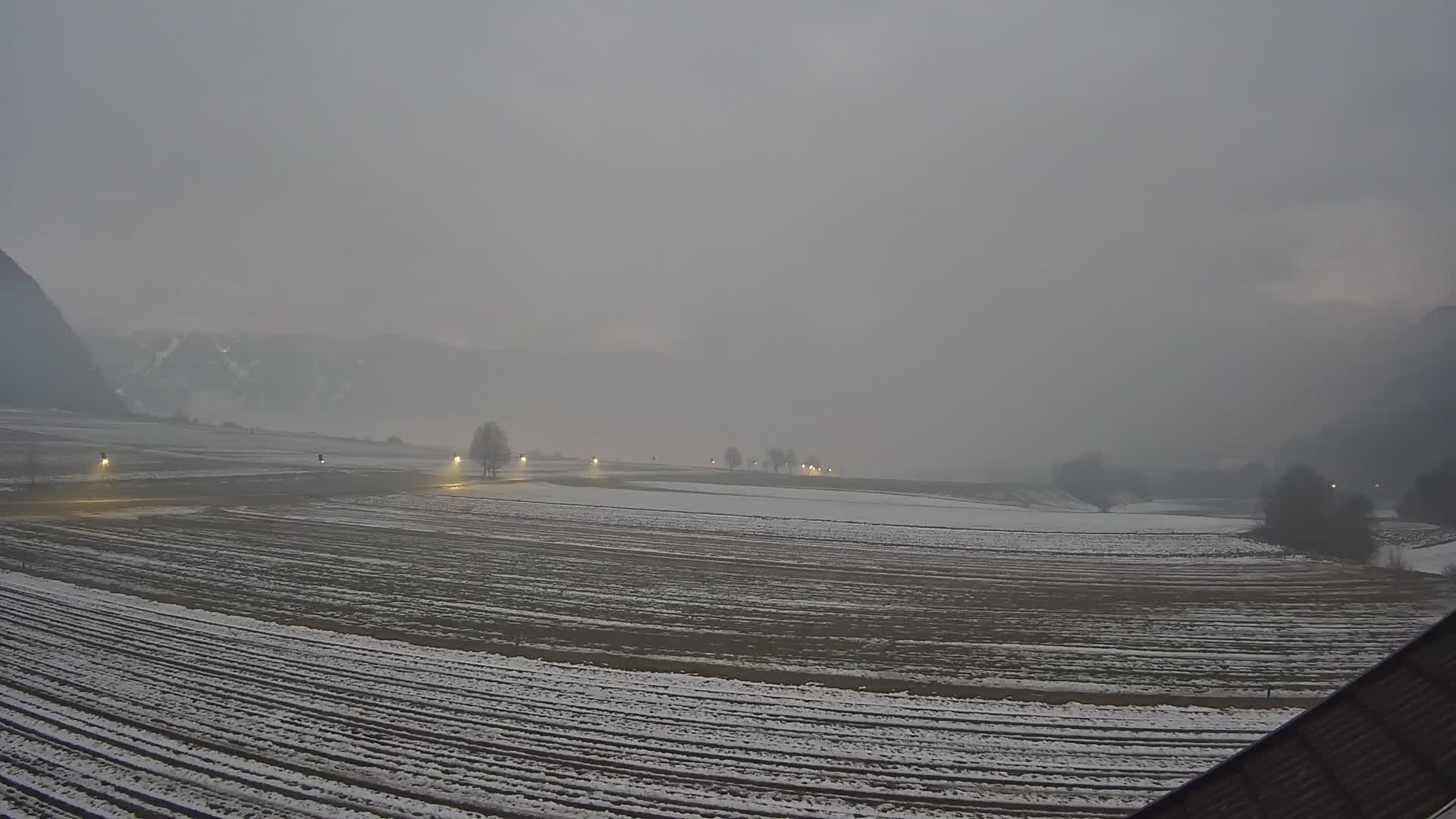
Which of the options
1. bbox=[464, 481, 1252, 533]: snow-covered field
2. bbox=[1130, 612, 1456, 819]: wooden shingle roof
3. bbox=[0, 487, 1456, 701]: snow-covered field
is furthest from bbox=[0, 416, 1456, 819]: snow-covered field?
bbox=[464, 481, 1252, 533]: snow-covered field

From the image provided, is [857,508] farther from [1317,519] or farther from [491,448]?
[491,448]

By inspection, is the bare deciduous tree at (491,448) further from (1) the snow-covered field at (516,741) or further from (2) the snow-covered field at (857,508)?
(1) the snow-covered field at (516,741)

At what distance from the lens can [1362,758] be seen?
7.84ft

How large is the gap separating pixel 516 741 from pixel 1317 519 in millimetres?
58548

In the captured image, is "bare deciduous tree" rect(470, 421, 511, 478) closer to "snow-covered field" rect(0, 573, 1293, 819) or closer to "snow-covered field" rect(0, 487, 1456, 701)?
"snow-covered field" rect(0, 487, 1456, 701)

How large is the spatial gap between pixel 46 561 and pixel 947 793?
1436 inches

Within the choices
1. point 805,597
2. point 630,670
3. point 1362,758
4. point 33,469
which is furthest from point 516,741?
point 33,469

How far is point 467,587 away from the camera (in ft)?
89.2

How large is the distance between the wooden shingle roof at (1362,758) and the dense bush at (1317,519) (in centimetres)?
5744

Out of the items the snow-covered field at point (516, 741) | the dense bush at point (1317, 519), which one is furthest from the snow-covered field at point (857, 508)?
the snow-covered field at point (516, 741)

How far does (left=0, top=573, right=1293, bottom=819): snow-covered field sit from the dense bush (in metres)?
43.2

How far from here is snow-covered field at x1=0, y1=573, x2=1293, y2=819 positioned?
37.7 feet

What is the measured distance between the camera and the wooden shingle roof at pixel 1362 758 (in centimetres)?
212

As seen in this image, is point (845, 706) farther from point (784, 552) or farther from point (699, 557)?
point (784, 552)
